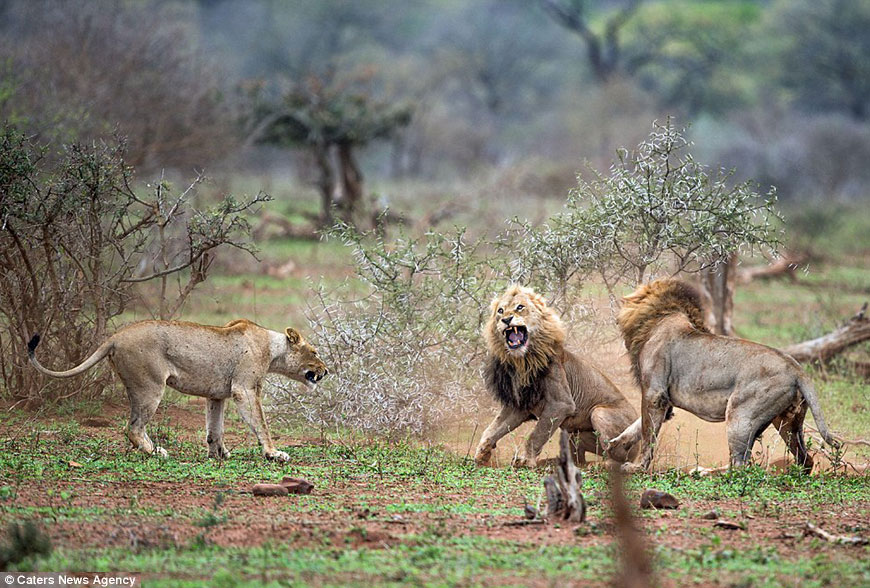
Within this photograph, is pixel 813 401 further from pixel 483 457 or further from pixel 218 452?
Answer: pixel 218 452

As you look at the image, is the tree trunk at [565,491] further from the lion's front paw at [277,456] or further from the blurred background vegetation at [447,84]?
the blurred background vegetation at [447,84]

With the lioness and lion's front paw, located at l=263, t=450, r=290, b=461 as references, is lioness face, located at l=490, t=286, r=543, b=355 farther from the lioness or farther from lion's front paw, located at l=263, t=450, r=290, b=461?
lion's front paw, located at l=263, t=450, r=290, b=461

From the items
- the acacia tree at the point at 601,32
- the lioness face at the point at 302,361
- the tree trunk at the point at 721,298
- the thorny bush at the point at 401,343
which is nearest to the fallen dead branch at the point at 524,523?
the lioness face at the point at 302,361

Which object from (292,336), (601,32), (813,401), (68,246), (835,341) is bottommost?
(813,401)

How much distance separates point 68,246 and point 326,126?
15.6 metres

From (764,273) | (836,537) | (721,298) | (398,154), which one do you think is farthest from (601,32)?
(836,537)

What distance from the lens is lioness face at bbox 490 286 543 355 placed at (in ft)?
27.7

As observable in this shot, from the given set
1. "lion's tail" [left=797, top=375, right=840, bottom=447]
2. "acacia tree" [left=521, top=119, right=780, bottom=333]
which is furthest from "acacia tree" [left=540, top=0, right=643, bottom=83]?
"lion's tail" [left=797, top=375, right=840, bottom=447]

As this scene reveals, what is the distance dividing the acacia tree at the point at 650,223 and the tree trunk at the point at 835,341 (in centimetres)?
265

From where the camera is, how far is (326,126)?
24.6 metres

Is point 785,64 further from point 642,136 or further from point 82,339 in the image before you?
point 82,339

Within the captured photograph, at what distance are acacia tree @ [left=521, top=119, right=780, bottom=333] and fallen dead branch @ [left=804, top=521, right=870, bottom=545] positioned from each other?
12.4 ft

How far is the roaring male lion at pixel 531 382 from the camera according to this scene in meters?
8.49

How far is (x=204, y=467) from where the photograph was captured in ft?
25.1
